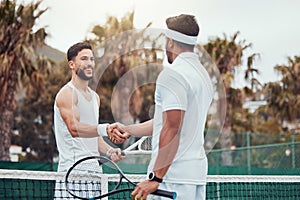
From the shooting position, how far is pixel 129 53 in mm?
3041

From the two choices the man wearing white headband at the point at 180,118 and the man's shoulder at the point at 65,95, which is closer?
the man wearing white headband at the point at 180,118

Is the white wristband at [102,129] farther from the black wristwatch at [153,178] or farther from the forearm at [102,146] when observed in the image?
the black wristwatch at [153,178]

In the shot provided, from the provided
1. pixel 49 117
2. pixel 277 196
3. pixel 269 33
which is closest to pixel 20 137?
pixel 49 117

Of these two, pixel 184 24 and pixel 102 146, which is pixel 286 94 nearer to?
pixel 102 146

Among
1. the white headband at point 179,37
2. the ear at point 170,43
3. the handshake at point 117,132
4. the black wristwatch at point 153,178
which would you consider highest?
the white headband at point 179,37

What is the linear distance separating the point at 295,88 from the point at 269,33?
2.40 m

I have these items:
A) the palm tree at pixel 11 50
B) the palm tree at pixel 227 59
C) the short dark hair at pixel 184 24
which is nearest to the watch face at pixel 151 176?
the short dark hair at pixel 184 24

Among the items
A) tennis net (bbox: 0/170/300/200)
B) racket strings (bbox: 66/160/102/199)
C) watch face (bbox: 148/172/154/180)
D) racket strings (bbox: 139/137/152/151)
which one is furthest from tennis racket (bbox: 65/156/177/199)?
watch face (bbox: 148/172/154/180)

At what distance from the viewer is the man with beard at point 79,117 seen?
3260 mm

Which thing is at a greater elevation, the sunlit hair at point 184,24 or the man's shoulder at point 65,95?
the sunlit hair at point 184,24

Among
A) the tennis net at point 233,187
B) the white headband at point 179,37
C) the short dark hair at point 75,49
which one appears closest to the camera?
the white headband at point 179,37

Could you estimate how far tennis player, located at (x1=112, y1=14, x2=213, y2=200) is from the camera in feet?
9.04

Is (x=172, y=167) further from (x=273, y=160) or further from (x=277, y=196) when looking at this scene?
(x=273, y=160)

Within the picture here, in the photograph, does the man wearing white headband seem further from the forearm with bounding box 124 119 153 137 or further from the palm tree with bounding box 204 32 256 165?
the palm tree with bounding box 204 32 256 165
